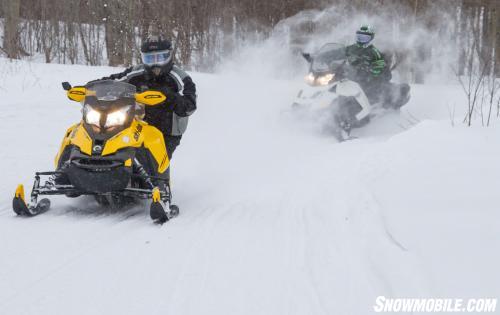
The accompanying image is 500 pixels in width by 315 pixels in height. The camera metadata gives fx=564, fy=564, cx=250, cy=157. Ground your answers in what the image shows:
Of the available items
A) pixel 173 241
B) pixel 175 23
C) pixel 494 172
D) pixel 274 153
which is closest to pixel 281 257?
pixel 173 241

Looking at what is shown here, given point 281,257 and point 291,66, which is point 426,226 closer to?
point 281,257

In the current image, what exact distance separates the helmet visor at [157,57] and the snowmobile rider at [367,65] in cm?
531

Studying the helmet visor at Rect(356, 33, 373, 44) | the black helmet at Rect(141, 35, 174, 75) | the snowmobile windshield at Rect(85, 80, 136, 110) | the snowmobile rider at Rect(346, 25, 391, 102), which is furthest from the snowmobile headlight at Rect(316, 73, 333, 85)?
the snowmobile windshield at Rect(85, 80, 136, 110)

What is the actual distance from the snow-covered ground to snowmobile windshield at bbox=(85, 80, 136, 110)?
3.09 ft

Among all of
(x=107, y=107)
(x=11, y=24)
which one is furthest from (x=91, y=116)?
(x=11, y=24)

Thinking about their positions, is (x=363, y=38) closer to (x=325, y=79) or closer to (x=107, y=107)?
(x=325, y=79)

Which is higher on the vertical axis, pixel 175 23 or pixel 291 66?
pixel 175 23

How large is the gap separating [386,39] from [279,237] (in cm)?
1529

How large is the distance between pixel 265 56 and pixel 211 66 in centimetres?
371

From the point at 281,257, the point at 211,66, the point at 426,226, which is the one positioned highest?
the point at 426,226

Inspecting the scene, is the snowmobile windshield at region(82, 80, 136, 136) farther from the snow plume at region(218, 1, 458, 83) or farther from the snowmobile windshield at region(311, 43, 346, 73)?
the snow plume at region(218, 1, 458, 83)

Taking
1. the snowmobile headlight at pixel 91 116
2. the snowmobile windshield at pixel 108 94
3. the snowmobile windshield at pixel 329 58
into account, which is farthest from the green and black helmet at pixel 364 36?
the snowmobile headlight at pixel 91 116

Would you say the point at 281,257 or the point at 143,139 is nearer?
the point at 281,257

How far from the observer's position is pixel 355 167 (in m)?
5.88
